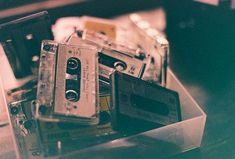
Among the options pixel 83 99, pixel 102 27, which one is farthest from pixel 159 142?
pixel 102 27

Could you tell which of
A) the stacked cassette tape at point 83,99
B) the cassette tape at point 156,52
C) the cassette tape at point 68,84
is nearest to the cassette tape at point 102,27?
the cassette tape at point 156,52

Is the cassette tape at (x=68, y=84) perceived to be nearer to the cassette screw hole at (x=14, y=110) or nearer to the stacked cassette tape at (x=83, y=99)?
the stacked cassette tape at (x=83, y=99)

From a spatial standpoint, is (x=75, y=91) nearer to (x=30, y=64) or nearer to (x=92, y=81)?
(x=92, y=81)

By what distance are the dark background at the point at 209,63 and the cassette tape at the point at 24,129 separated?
0.40 metres

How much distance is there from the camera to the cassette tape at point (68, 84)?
37.6 inches

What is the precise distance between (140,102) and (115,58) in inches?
9.3

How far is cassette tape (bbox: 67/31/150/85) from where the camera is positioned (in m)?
1.12

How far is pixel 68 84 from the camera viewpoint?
1048mm

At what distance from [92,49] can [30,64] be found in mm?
287

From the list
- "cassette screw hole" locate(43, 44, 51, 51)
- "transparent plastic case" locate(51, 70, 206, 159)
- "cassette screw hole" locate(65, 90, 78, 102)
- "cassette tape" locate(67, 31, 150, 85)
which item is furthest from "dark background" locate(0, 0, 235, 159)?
"cassette screw hole" locate(43, 44, 51, 51)

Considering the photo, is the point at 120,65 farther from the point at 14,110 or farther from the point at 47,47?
the point at 14,110

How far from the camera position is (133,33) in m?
1.53

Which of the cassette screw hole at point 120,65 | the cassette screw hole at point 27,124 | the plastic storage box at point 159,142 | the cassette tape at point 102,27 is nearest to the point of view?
the plastic storage box at point 159,142

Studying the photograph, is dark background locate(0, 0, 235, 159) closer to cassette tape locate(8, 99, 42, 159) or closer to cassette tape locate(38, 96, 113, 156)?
cassette tape locate(38, 96, 113, 156)
